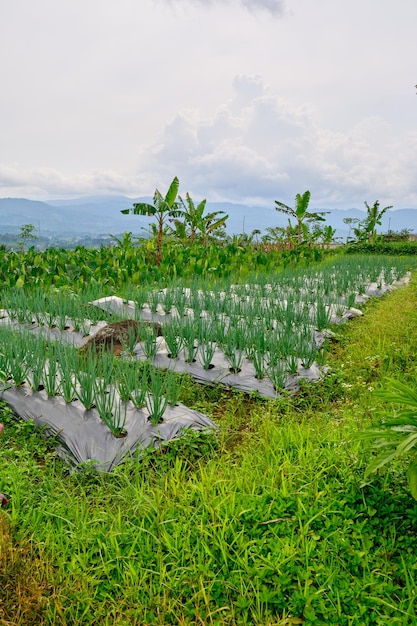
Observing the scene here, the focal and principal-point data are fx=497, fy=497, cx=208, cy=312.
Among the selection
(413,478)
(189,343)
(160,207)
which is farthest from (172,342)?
(160,207)

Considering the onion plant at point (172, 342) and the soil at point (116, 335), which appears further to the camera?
the soil at point (116, 335)

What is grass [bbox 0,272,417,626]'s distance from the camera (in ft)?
6.34

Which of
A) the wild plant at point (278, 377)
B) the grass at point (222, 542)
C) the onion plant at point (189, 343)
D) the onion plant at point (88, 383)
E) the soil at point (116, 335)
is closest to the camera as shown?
the grass at point (222, 542)

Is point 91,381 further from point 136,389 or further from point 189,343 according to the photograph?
point 189,343

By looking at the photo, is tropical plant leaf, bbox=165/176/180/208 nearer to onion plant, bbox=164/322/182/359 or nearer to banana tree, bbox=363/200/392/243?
onion plant, bbox=164/322/182/359

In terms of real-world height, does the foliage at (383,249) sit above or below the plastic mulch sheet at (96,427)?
above

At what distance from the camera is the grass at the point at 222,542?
1933 millimetres

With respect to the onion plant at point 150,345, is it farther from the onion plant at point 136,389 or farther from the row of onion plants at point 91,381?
the onion plant at point 136,389

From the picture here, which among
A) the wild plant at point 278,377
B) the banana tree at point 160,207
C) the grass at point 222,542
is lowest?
the grass at point 222,542

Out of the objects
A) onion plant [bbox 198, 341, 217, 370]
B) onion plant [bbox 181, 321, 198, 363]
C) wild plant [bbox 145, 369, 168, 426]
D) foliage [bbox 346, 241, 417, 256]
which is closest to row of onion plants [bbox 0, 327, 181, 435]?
wild plant [bbox 145, 369, 168, 426]

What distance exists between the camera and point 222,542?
211 centimetres

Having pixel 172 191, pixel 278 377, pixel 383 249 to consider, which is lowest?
pixel 278 377

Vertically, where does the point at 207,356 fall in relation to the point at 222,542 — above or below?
above

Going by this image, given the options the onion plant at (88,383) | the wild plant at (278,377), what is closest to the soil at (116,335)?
the wild plant at (278,377)
